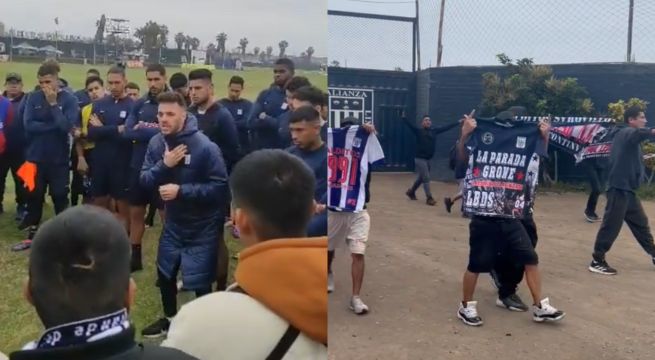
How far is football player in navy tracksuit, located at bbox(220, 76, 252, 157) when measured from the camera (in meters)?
1.32

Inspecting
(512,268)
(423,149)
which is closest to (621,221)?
(512,268)

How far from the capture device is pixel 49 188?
50.9 inches

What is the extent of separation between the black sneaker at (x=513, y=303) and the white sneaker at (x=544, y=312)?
32 mm

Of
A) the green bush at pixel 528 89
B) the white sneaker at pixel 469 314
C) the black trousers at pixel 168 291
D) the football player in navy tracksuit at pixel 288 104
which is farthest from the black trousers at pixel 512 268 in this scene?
the black trousers at pixel 168 291

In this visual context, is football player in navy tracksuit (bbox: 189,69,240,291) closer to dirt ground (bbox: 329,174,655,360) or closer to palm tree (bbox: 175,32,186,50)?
palm tree (bbox: 175,32,186,50)

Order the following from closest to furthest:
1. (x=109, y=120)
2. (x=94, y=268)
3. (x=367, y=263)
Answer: (x=94, y=268)
(x=109, y=120)
(x=367, y=263)

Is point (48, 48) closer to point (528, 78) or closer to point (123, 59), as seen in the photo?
point (123, 59)

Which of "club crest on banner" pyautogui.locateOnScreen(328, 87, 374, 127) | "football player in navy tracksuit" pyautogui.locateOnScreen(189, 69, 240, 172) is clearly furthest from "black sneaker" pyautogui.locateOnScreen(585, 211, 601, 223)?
"football player in navy tracksuit" pyautogui.locateOnScreen(189, 69, 240, 172)

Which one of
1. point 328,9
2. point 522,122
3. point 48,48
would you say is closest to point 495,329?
point 522,122

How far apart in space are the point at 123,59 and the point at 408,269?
0.85 metres

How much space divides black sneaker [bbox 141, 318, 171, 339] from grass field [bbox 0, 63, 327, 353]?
1cm

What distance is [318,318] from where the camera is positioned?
3.94 feet

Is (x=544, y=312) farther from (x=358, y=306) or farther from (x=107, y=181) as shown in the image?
(x=107, y=181)

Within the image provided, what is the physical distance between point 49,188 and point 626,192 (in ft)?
4.71
